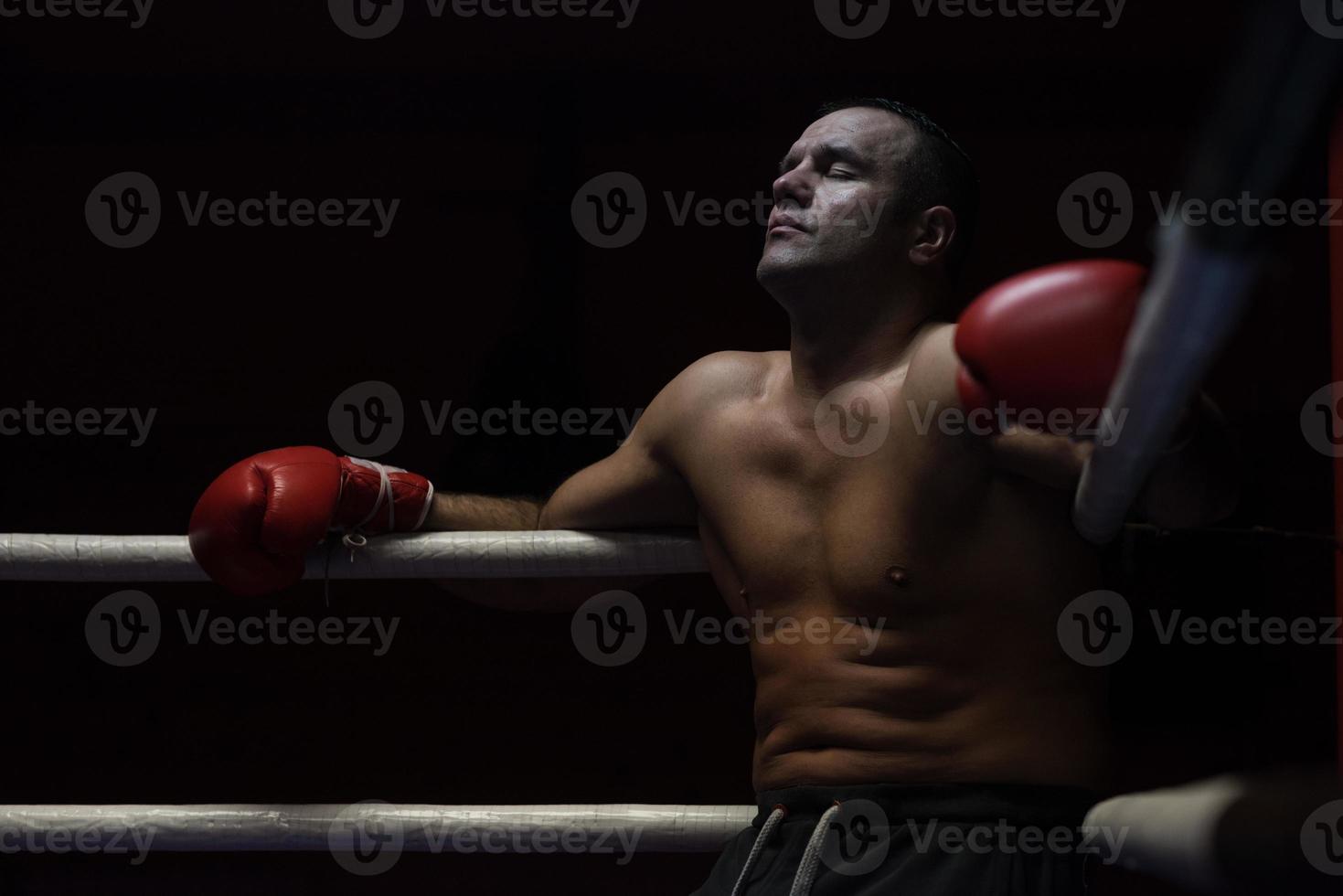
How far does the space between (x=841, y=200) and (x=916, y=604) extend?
0.49 meters

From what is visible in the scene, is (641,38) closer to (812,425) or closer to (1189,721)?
(812,425)

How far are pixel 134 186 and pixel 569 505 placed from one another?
2.10 m

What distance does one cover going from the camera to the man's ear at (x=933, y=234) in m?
1.55

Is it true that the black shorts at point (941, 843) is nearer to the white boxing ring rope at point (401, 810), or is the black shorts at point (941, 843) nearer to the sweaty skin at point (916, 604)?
the sweaty skin at point (916, 604)

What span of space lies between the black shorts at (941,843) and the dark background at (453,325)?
1.63 m

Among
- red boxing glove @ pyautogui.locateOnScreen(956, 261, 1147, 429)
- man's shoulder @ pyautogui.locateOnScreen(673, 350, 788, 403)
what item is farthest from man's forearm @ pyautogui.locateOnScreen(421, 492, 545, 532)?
red boxing glove @ pyautogui.locateOnScreen(956, 261, 1147, 429)

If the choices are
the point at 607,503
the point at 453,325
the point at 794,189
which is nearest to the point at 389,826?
the point at 607,503

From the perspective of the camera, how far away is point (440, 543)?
1.58 meters

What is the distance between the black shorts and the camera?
1.29m

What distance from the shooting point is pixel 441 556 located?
1.57 m

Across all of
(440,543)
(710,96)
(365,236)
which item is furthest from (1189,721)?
(365,236)

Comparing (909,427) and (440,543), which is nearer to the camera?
(909,427)

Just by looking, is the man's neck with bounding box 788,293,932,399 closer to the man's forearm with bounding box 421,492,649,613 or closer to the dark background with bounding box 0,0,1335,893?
the man's forearm with bounding box 421,492,649,613

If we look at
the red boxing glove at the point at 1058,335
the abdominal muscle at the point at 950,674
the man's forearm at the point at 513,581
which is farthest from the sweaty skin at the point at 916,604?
the man's forearm at the point at 513,581
